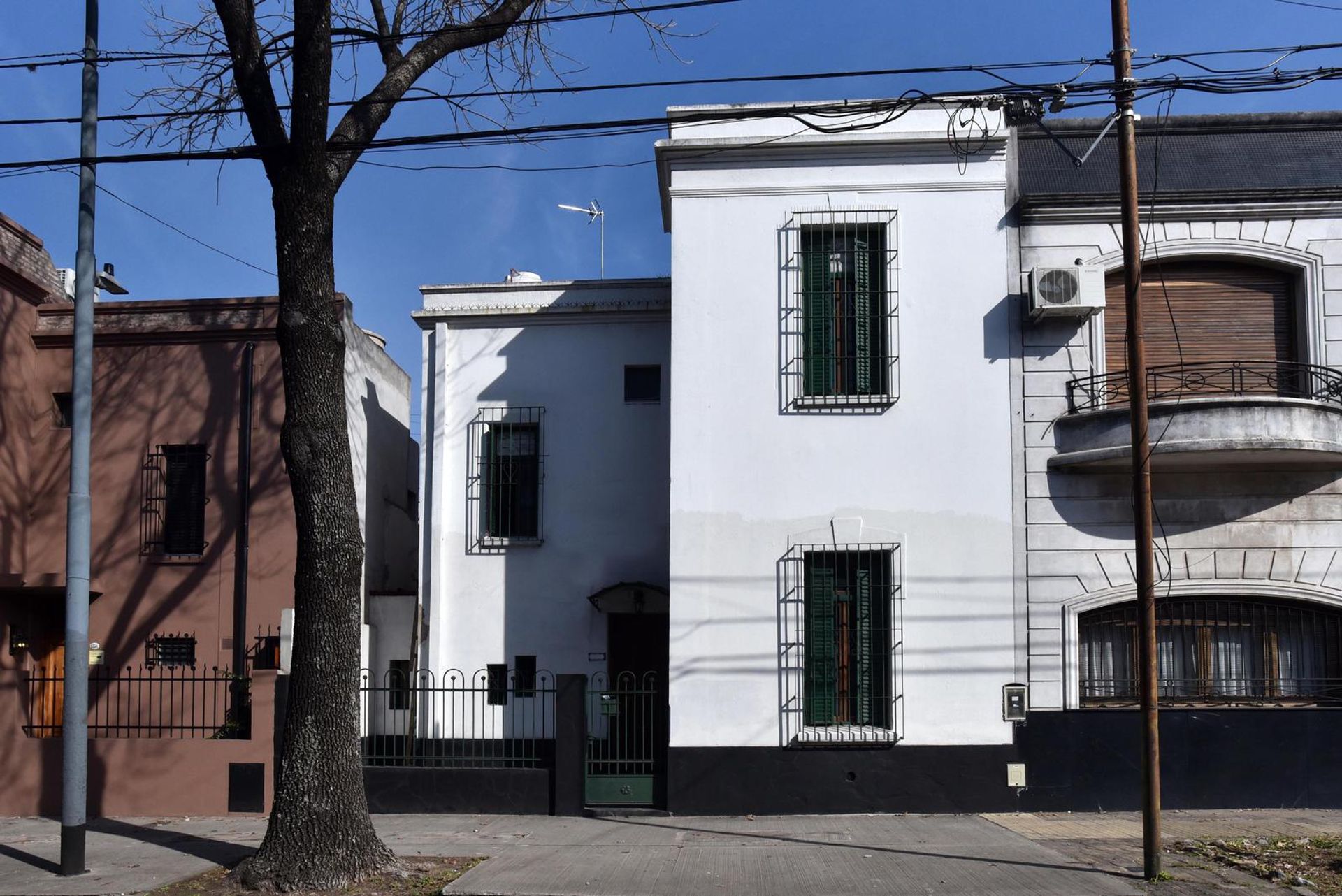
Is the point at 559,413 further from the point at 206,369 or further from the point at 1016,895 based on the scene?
the point at 1016,895

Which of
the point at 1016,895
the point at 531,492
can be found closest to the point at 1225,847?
the point at 1016,895

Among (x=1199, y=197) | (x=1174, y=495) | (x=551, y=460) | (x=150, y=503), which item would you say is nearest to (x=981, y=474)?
(x=1174, y=495)

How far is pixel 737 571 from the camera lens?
528 inches

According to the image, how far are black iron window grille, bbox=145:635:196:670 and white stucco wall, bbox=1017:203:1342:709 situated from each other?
1031 cm

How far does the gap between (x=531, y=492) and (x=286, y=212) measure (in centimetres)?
608

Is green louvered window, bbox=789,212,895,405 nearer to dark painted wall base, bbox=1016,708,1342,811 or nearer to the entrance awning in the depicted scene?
the entrance awning

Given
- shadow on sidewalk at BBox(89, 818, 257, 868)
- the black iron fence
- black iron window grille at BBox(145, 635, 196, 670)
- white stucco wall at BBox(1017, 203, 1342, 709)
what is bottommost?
shadow on sidewalk at BBox(89, 818, 257, 868)

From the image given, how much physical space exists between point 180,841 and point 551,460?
247 inches

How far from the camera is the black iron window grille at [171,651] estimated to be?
1502 centimetres

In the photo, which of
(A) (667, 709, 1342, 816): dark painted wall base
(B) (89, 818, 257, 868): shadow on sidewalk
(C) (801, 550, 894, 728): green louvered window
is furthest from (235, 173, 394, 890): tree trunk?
(C) (801, 550, 894, 728): green louvered window

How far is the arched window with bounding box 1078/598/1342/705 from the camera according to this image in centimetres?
1320

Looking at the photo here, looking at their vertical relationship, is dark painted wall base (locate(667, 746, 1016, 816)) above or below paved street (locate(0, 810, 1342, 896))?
above

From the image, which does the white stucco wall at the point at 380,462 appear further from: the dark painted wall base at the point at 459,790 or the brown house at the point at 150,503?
the dark painted wall base at the point at 459,790

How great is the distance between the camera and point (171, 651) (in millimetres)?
15086
